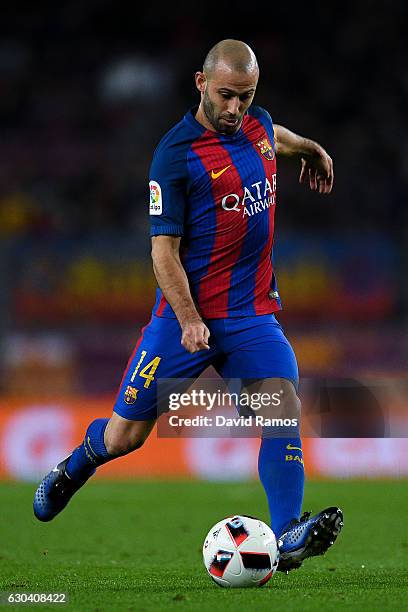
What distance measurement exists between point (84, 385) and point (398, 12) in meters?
8.86

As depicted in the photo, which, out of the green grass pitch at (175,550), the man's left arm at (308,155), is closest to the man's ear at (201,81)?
the man's left arm at (308,155)

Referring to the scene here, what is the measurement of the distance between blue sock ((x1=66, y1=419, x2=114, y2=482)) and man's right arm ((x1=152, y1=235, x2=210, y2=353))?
0.85 m

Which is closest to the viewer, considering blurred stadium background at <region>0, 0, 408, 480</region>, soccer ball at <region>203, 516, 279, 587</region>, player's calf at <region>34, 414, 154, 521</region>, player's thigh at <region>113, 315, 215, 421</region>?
soccer ball at <region>203, 516, 279, 587</region>

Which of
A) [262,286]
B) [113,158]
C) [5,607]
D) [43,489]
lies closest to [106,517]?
[43,489]

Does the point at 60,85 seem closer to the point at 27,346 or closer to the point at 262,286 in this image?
the point at 27,346

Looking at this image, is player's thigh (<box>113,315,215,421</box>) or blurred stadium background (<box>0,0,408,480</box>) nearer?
player's thigh (<box>113,315,215,421</box>)

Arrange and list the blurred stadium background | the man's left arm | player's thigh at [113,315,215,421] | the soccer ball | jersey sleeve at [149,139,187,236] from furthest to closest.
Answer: the blurred stadium background < the man's left arm < player's thigh at [113,315,215,421] < jersey sleeve at [149,139,187,236] < the soccer ball

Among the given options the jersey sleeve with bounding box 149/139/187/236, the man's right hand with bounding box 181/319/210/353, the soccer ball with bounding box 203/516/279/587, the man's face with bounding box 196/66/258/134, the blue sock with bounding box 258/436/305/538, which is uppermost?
the man's face with bounding box 196/66/258/134

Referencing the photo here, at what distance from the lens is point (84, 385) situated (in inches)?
576

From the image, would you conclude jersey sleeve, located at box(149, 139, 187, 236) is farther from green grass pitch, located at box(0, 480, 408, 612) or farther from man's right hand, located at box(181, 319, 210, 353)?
green grass pitch, located at box(0, 480, 408, 612)

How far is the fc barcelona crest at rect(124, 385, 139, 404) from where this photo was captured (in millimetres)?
5270

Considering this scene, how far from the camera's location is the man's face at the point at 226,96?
4988mm

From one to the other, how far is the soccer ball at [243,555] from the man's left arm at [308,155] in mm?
1932

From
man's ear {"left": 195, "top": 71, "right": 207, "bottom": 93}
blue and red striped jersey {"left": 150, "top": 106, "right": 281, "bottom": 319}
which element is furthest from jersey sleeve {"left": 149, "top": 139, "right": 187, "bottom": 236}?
man's ear {"left": 195, "top": 71, "right": 207, "bottom": 93}
